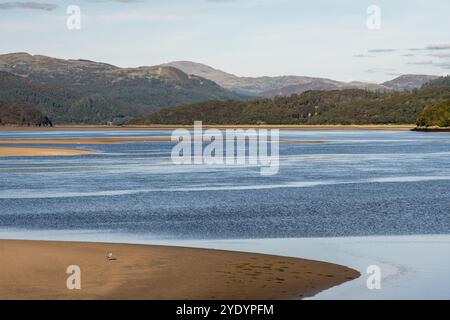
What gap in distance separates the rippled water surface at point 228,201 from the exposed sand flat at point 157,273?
18.1 ft

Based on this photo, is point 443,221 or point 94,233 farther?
point 443,221

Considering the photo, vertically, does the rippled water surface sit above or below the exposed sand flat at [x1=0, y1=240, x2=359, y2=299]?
below

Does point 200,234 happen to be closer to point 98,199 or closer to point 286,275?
point 286,275

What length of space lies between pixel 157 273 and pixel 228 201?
23.8 m

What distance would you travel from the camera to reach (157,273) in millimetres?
23156

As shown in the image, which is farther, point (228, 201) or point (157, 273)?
point (228, 201)

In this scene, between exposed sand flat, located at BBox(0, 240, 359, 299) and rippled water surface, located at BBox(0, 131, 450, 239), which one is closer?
exposed sand flat, located at BBox(0, 240, 359, 299)

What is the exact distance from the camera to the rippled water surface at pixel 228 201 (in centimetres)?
3509

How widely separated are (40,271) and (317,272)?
25.6 feet

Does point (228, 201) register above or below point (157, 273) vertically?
below

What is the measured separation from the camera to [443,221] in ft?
121

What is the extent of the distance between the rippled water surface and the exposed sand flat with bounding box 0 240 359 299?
551 cm

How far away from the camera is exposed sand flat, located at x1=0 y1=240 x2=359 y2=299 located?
20.2 m
